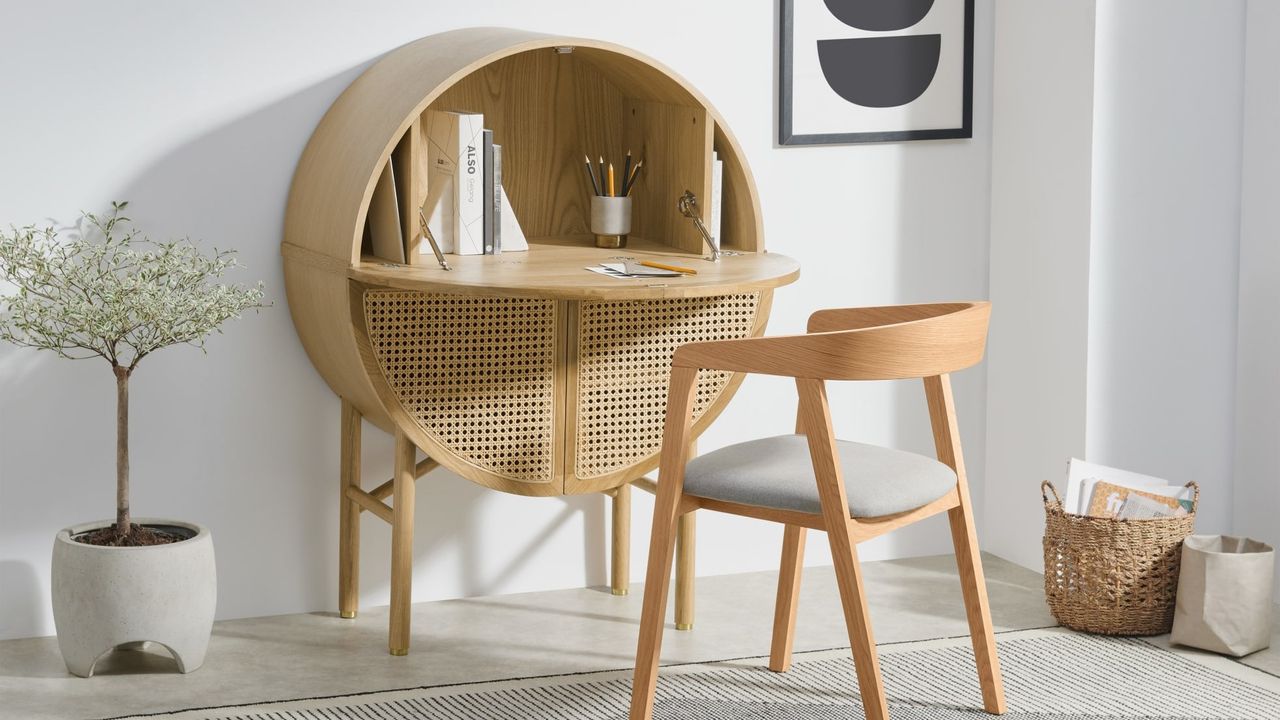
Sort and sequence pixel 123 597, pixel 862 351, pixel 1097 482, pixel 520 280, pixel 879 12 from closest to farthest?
pixel 862 351 < pixel 520 280 < pixel 123 597 < pixel 1097 482 < pixel 879 12

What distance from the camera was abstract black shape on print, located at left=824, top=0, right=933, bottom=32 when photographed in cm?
337

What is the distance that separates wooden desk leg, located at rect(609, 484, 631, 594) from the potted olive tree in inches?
34.9

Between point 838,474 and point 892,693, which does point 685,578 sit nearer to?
point 892,693

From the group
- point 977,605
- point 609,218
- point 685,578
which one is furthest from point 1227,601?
point 609,218

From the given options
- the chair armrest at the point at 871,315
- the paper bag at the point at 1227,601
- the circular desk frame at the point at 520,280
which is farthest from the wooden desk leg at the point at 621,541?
the paper bag at the point at 1227,601

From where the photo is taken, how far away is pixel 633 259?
2.91 meters

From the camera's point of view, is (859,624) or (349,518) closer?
(859,624)

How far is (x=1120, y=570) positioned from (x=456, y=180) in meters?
1.52

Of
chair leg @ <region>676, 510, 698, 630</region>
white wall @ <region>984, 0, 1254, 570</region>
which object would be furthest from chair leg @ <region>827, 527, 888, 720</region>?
white wall @ <region>984, 0, 1254, 570</region>

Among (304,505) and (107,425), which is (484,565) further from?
(107,425)

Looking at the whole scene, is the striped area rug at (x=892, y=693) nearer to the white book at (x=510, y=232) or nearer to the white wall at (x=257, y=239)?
the white wall at (x=257, y=239)

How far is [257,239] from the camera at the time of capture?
117 inches

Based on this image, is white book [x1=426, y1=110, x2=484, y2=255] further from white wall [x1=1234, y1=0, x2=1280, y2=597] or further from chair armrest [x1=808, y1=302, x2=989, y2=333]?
white wall [x1=1234, y1=0, x2=1280, y2=597]

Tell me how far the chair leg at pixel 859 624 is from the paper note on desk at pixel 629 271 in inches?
24.7
